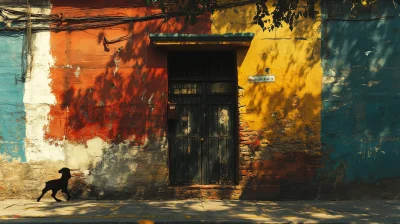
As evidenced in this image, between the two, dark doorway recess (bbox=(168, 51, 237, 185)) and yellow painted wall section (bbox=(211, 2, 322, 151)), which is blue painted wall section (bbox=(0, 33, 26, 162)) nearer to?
dark doorway recess (bbox=(168, 51, 237, 185))

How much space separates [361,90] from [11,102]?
719cm

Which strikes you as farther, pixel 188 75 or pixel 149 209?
pixel 188 75

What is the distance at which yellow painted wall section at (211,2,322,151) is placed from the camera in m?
8.57

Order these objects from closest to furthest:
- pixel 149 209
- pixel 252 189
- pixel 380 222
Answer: pixel 380 222, pixel 149 209, pixel 252 189

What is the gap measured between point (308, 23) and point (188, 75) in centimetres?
272

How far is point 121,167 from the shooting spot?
856 cm

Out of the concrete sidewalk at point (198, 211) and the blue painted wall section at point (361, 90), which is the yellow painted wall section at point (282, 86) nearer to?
the blue painted wall section at point (361, 90)

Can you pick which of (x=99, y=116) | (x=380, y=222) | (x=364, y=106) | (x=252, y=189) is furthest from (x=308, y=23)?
(x=99, y=116)

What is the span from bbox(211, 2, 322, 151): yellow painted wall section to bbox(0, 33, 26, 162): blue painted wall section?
162 inches

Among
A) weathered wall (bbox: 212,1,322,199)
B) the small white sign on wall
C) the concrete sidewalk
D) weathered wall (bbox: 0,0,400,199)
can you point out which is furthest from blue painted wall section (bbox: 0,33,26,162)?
the small white sign on wall

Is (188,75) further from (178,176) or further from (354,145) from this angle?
(354,145)

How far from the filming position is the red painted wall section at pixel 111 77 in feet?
28.1

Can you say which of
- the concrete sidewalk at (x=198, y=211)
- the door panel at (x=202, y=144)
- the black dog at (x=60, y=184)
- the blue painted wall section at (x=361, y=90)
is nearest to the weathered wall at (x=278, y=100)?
the blue painted wall section at (x=361, y=90)

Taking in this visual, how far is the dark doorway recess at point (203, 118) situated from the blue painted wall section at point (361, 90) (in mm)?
1960
